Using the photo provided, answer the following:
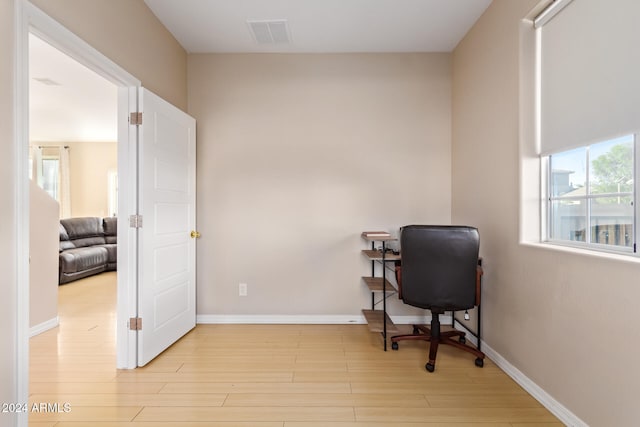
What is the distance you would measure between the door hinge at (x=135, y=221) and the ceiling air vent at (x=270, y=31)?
179 centimetres

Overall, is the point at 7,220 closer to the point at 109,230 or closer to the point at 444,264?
the point at 444,264

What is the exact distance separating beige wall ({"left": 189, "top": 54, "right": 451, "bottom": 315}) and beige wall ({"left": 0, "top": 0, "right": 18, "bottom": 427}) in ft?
6.13

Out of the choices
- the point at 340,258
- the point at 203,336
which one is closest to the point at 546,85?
the point at 340,258

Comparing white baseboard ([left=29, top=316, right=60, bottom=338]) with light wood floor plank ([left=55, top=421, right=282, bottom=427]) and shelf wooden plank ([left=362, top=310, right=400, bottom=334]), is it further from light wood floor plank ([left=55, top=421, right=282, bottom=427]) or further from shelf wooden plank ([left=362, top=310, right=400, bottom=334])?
shelf wooden plank ([left=362, top=310, right=400, bottom=334])

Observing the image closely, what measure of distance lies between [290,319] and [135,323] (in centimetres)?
140

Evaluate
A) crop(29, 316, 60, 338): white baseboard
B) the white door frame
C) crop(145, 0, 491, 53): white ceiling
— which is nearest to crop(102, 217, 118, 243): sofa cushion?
crop(29, 316, 60, 338): white baseboard

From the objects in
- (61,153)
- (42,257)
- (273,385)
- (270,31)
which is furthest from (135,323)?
(61,153)

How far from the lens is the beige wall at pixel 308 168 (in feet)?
10.8

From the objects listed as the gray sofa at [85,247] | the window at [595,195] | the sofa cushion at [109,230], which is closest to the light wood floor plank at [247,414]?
the window at [595,195]

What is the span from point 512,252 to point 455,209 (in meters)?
1.00

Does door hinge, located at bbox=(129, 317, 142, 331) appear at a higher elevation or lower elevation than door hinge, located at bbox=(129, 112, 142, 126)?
lower

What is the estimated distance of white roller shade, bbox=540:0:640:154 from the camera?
1.45 m

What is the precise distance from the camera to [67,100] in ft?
15.6

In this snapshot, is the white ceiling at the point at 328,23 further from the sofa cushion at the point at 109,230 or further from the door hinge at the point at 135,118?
the sofa cushion at the point at 109,230
